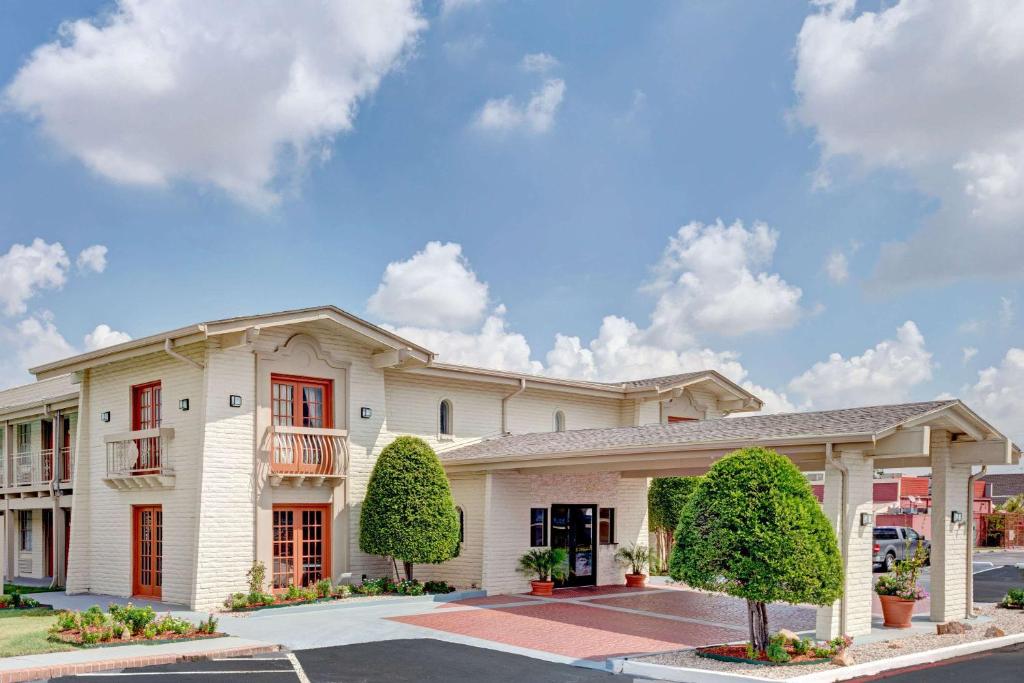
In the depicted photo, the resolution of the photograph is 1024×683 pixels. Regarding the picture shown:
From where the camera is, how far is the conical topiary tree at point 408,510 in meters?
20.9

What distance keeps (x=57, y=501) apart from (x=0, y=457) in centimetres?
578

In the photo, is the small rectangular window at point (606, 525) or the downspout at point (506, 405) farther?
the downspout at point (506, 405)

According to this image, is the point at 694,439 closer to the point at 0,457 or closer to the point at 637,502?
the point at 637,502

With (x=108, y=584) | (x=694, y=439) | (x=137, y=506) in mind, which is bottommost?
(x=108, y=584)

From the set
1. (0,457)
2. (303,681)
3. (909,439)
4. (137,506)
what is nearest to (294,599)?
(137,506)

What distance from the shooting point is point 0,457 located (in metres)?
29.9

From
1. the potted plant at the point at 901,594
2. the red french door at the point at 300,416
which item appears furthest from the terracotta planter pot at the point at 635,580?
the red french door at the point at 300,416

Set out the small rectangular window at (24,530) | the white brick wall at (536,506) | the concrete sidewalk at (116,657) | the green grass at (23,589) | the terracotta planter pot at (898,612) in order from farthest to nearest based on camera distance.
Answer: the small rectangular window at (24,530)
the green grass at (23,589)
the white brick wall at (536,506)
the terracotta planter pot at (898,612)
the concrete sidewalk at (116,657)

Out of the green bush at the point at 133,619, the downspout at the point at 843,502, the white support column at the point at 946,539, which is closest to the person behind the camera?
the green bush at the point at 133,619

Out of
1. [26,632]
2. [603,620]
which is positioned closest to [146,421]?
[26,632]

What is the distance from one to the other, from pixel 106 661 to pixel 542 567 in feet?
36.4

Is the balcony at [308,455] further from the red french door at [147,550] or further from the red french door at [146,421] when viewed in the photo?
the red french door at [147,550]

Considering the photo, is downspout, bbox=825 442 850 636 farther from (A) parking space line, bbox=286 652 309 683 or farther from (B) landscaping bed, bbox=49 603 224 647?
(B) landscaping bed, bbox=49 603 224 647

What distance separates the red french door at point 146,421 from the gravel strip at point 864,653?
12031 mm
